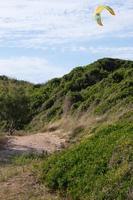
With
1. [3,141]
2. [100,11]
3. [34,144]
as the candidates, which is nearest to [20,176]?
[34,144]

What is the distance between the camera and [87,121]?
841 inches

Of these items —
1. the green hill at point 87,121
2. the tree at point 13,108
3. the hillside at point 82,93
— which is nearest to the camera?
the green hill at point 87,121

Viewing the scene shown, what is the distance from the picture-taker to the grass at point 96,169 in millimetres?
9258

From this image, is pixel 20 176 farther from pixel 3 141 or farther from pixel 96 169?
pixel 3 141

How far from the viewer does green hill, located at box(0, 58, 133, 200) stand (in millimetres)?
9766

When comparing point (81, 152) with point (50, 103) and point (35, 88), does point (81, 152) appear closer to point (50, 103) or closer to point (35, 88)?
point (50, 103)

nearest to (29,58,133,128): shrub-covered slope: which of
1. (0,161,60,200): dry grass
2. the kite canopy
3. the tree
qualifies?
the tree

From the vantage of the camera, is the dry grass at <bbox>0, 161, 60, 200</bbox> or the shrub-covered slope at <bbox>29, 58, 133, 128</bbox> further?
the shrub-covered slope at <bbox>29, 58, 133, 128</bbox>

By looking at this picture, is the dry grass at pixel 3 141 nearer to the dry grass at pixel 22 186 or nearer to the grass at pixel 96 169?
the dry grass at pixel 22 186

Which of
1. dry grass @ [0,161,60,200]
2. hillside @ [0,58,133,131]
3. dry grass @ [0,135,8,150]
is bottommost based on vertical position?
dry grass @ [0,161,60,200]

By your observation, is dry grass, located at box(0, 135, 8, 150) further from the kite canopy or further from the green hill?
the kite canopy

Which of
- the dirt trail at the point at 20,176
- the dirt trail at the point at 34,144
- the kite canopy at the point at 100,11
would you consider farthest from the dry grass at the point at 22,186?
the kite canopy at the point at 100,11

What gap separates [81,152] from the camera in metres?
11.5

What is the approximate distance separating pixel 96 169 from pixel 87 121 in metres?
11.2
